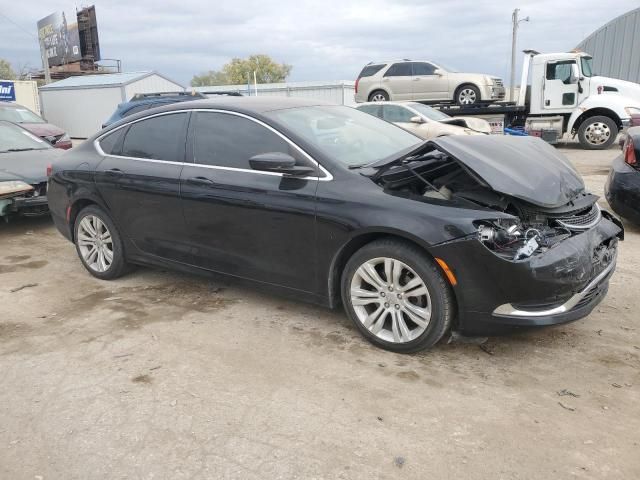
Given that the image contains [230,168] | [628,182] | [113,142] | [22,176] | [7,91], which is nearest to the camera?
[230,168]

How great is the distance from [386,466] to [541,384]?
117cm

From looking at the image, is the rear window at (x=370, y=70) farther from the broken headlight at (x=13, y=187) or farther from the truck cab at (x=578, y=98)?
the broken headlight at (x=13, y=187)

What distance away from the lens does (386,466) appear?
246 centimetres

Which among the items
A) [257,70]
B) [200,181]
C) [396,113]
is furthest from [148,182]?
[257,70]

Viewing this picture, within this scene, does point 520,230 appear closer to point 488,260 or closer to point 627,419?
point 488,260

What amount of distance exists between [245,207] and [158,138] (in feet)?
3.91

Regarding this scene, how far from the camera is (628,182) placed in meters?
6.05

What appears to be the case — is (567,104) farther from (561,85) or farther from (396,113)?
(396,113)

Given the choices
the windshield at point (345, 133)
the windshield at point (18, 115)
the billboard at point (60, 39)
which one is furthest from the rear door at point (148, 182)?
the billboard at point (60, 39)

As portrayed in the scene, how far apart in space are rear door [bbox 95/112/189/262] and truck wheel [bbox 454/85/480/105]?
1435 cm

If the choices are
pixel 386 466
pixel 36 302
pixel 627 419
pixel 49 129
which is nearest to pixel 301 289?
pixel 386 466

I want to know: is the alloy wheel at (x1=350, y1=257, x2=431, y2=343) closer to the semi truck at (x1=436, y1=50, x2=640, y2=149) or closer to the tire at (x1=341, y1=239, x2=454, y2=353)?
the tire at (x1=341, y1=239, x2=454, y2=353)

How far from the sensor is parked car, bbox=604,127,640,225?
5996mm

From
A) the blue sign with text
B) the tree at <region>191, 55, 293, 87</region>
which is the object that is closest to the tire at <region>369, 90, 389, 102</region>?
the blue sign with text
